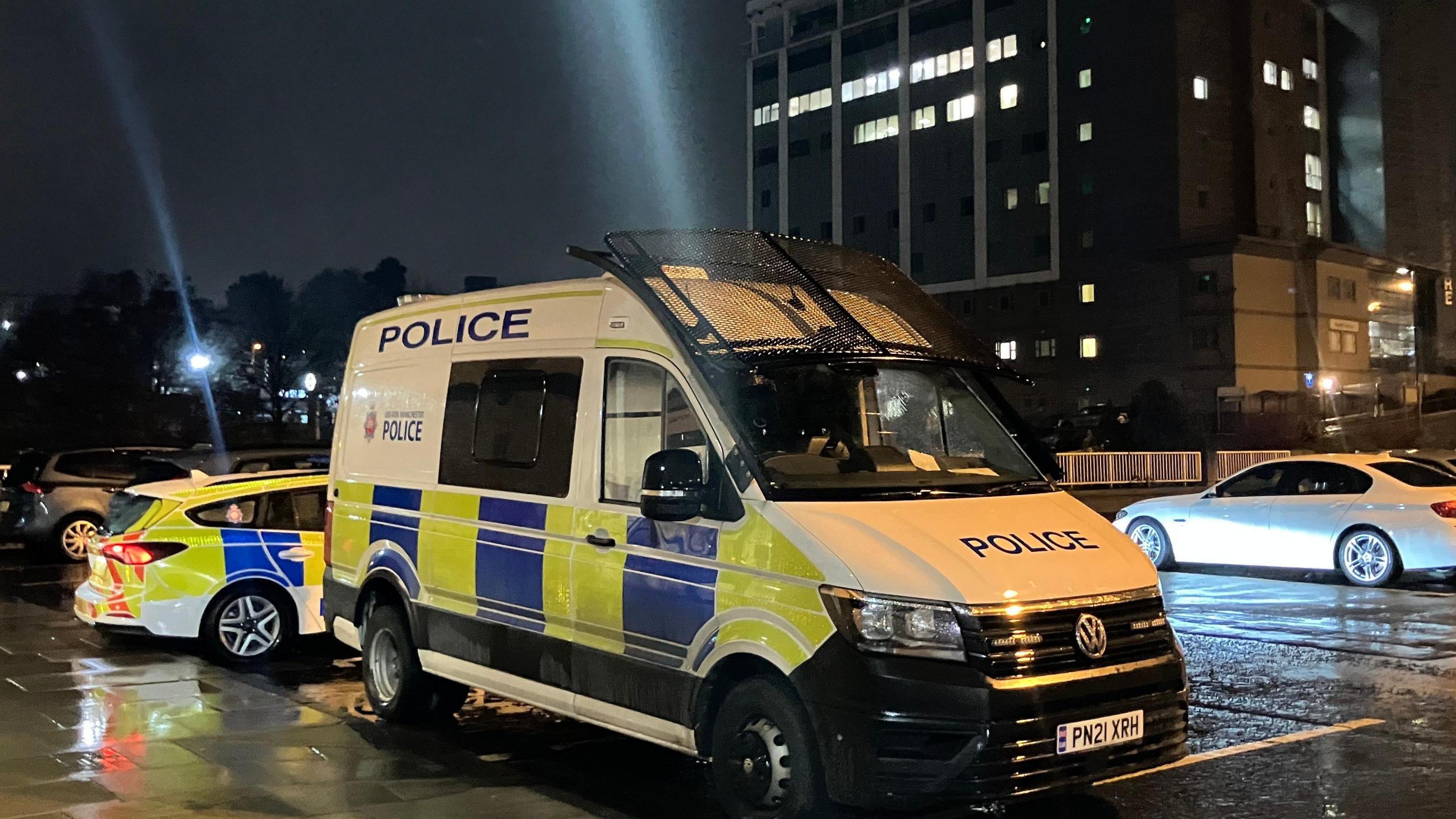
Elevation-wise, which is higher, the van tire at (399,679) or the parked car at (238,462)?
the parked car at (238,462)

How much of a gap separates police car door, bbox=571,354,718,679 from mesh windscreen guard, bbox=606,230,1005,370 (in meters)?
0.35

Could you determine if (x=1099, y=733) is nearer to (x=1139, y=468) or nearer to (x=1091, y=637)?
(x=1091, y=637)

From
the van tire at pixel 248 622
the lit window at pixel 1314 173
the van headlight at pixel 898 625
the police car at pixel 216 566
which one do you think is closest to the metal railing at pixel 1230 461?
the police car at pixel 216 566

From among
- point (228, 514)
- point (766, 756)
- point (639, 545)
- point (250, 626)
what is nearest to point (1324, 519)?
point (639, 545)

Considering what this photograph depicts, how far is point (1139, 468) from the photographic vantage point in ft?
118

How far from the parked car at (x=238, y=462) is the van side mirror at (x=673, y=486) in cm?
880

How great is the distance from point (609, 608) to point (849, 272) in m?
2.25

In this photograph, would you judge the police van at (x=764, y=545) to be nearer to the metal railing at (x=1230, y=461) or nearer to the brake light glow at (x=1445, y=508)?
the brake light glow at (x=1445, y=508)

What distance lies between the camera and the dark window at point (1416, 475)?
543 inches

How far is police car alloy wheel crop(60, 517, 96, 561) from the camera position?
17.7 meters

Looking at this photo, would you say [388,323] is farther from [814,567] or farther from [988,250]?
[988,250]

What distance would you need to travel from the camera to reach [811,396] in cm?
599

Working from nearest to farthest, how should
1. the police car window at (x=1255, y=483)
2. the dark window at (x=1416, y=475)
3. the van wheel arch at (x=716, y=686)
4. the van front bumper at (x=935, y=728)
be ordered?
the van front bumper at (x=935, y=728) → the van wheel arch at (x=716, y=686) → the dark window at (x=1416, y=475) → the police car window at (x=1255, y=483)

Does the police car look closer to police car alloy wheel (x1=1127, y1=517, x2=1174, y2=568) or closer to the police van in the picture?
the police van
